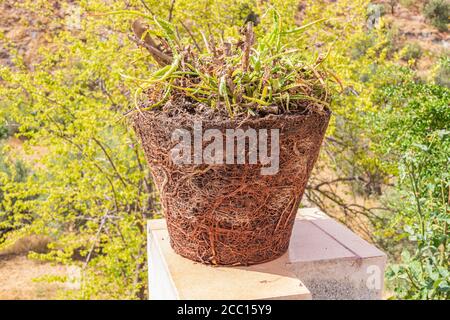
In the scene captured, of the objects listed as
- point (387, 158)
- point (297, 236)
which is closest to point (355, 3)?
point (387, 158)

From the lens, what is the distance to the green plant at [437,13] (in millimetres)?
9492

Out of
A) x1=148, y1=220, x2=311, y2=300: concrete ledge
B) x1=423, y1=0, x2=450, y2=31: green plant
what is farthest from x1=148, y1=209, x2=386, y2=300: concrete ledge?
x1=423, y1=0, x2=450, y2=31: green plant

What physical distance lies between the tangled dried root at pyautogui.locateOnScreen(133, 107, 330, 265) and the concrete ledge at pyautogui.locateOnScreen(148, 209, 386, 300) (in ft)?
0.15

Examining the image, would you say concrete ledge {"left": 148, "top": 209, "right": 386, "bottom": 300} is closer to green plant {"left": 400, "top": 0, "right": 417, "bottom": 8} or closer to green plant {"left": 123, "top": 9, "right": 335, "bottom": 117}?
green plant {"left": 123, "top": 9, "right": 335, "bottom": 117}

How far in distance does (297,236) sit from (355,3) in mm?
2552

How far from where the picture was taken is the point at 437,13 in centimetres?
971

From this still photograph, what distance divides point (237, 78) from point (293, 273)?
51cm

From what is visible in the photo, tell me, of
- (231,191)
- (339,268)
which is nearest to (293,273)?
(339,268)

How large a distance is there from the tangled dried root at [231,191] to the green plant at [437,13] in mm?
9783

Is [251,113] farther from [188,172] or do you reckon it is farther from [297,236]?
[297,236]

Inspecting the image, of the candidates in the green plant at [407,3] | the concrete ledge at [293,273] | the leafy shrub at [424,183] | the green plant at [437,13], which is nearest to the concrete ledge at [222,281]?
the concrete ledge at [293,273]

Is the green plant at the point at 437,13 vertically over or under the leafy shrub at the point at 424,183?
over

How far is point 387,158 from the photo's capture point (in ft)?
10.6

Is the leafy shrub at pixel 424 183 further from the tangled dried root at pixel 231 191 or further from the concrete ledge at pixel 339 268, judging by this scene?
the tangled dried root at pixel 231 191
